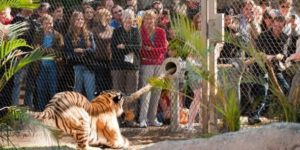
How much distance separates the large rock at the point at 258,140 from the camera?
14.1ft

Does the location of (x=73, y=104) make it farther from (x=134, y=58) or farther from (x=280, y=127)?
(x=280, y=127)

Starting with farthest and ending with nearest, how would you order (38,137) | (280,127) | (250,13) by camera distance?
(250,13)
(38,137)
(280,127)

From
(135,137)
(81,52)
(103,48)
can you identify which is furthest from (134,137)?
(81,52)

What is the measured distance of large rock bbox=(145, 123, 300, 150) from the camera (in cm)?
431

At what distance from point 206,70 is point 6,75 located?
192 centimetres

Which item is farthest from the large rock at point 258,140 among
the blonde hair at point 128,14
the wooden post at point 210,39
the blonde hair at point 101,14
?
the blonde hair at point 101,14

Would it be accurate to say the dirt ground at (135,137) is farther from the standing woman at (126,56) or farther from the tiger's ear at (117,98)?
the tiger's ear at (117,98)

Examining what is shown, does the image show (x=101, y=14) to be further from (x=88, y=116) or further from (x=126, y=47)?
(x=88, y=116)

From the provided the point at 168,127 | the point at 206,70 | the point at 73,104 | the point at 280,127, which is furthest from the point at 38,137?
the point at 280,127

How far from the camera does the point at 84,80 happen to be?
9727 mm

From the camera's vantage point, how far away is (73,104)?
322 inches

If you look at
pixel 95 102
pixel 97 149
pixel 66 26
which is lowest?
pixel 97 149

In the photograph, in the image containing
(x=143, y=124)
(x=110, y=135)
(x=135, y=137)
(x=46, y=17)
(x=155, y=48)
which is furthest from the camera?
(x=46, y=17)

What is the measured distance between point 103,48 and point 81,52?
33cm
